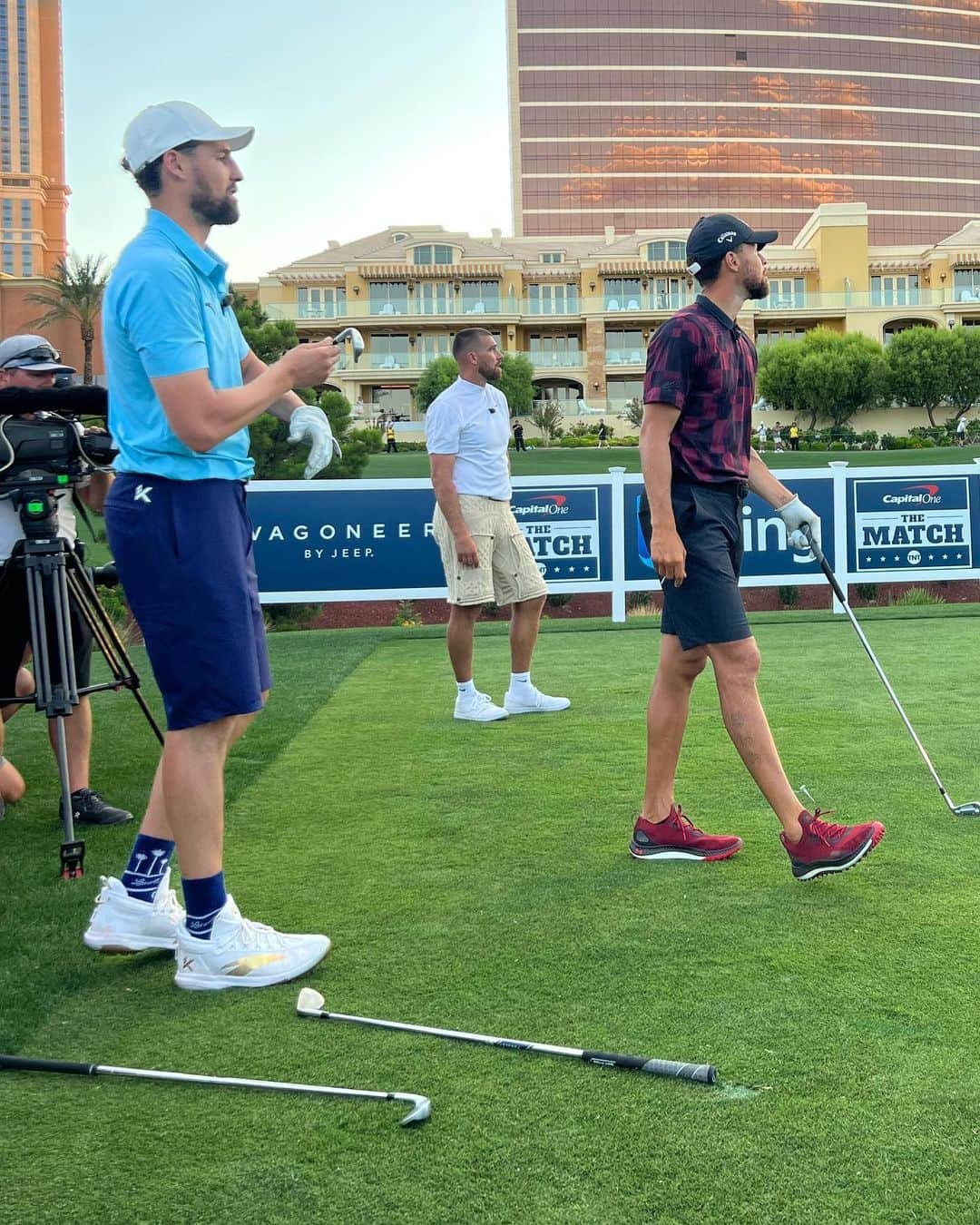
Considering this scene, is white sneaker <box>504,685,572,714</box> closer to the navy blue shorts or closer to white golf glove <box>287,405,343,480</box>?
white golf glove <box>287,405,343,480</box>

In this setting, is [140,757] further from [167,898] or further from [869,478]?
[869,478]

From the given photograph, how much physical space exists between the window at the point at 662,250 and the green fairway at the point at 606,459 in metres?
29.9

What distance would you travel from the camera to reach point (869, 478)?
1241 centimetres

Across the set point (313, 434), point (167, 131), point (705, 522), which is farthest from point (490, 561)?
point (167, 131)

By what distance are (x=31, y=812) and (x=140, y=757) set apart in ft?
3.67

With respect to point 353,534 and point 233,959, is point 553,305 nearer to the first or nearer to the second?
point 353,534

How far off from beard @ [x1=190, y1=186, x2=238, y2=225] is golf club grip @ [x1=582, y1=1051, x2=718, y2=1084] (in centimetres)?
207

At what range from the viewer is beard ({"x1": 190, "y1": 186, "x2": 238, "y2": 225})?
304 centimetres

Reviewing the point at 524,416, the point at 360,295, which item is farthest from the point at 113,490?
the point at 360,295

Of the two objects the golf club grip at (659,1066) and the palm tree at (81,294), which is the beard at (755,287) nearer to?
the golf club grip at (659,1066)

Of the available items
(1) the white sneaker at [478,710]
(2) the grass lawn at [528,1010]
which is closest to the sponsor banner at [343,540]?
(1) the white sneaker at [478,710]

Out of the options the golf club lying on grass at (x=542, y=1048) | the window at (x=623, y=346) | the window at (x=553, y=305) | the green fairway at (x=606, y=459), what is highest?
the window at (x=553, y=305)

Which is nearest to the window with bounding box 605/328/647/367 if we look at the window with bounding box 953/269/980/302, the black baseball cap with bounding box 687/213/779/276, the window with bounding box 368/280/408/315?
the window with bounding box 368/280/408/315

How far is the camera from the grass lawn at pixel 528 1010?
82.8 inches
